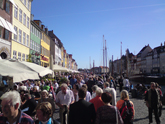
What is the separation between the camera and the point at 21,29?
2694 cm

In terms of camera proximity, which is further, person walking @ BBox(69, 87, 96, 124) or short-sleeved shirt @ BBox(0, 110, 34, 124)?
person walking @ BBox(69, 87, 96, 124)

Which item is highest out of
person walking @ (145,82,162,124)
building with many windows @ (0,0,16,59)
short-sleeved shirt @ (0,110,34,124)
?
building with many windows @ (0,0,16,59)

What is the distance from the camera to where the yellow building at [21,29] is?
23930 millimetres

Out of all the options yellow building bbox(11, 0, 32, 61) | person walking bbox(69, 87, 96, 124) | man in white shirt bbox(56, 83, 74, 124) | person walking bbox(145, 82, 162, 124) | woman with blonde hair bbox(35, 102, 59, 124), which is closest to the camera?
woman with blonde hair bbox(35, 102, 59, 124)

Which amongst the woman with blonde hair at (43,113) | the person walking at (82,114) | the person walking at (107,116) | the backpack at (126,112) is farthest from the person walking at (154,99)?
the woman with blonde hair at (43,113)

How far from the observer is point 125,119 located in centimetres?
444

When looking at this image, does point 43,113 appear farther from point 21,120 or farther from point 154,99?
point 154,99

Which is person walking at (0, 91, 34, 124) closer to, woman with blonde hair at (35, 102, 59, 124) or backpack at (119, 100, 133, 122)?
woman with blonde hair at (35, 102, 59, 124)

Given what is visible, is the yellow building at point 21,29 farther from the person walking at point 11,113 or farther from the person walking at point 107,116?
the person walking at point 11,113

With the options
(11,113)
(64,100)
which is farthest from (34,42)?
(11,113)

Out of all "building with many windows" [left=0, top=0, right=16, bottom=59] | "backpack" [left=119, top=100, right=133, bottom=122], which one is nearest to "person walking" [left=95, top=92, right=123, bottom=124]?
"backpack" [left=119, top=100, right=133, bottom=122]

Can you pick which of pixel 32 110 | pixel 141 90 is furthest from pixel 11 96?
pixel 141 90

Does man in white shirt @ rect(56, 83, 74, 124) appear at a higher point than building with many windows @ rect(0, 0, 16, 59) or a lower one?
lower

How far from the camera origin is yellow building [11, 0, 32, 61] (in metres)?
23.9
